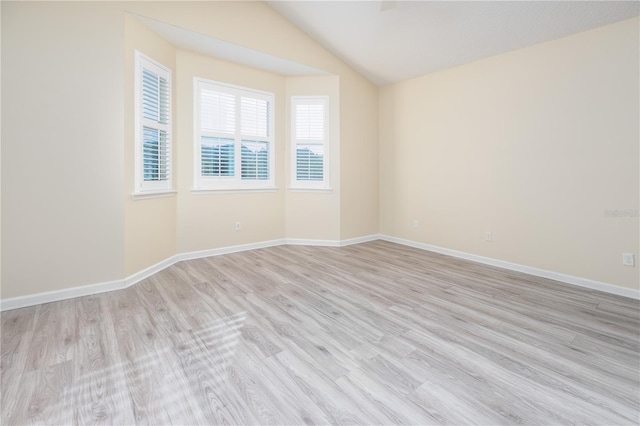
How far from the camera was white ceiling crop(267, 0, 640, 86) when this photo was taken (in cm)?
294

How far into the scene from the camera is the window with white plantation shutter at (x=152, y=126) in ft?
10.6

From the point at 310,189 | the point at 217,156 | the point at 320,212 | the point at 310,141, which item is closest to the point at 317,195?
the point at 310,189

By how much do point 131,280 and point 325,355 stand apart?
94.2 inches

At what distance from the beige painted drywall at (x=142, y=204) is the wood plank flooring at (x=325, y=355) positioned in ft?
1.32

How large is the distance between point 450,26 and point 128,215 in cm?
418

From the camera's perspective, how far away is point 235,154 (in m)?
4.55

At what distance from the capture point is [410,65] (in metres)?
4.47

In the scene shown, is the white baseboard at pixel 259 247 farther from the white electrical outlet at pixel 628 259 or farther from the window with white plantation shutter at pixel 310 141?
the window with white plantation shutter at pixel 310 141

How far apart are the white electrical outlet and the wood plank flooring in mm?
412

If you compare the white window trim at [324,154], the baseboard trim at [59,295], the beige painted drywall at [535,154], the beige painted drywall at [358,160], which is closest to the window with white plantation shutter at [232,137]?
the white window trim at [324,154]

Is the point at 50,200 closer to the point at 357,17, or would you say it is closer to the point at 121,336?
the point at 121,336

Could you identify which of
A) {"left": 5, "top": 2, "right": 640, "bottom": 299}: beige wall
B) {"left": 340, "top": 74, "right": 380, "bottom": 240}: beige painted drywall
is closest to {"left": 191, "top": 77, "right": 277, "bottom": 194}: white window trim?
{"left": 5, "top": 2, "right": 640, "bottom": 299}: beige wall

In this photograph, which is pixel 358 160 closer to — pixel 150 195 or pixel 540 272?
pixel 540 272

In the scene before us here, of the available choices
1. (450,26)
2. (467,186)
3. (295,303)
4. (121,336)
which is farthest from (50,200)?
(467,186)
